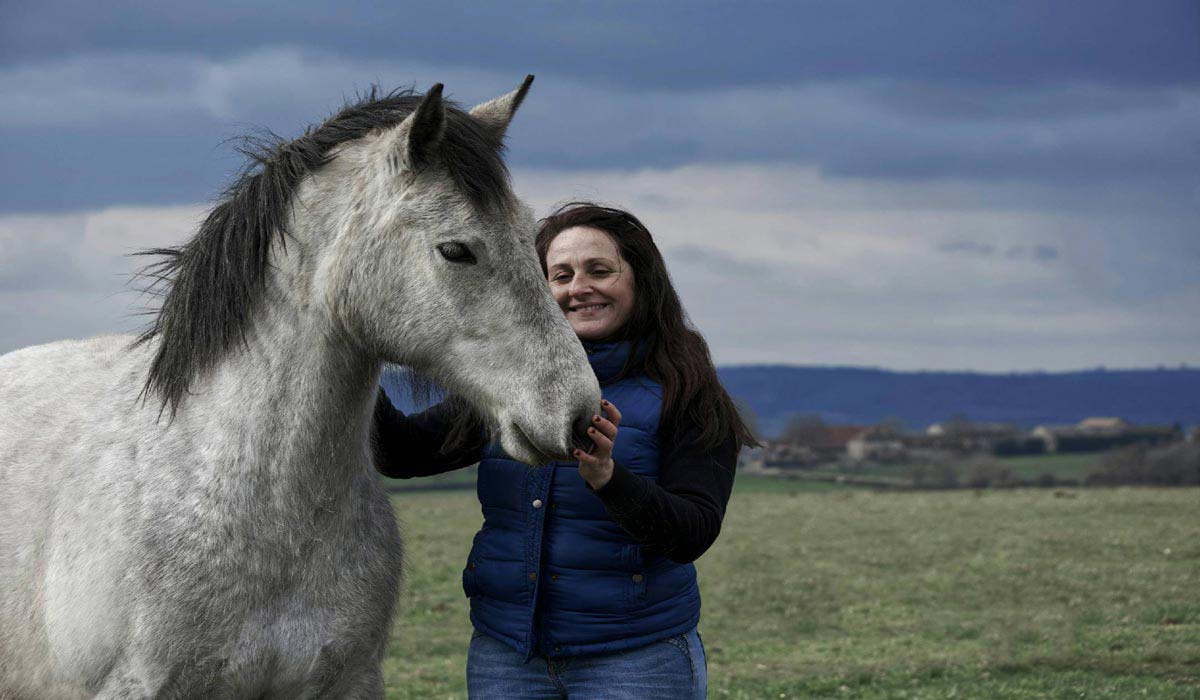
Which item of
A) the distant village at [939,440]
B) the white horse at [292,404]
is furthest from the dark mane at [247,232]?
the distant village at [939,440]

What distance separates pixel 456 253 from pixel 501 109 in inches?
30.3

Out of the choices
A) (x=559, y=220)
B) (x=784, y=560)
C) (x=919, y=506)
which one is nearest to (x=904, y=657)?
(x=784, y=560)

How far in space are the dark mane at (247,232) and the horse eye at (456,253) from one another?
0.52ft

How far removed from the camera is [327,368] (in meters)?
3.89

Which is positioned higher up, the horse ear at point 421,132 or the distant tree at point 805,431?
the horse ear at point 421,132

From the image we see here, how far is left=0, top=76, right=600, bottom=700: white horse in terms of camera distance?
12.1 ft

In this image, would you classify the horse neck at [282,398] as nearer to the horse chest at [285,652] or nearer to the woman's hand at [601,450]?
the horse chest at [285,652]

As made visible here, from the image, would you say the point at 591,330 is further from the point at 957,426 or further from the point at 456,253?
the point at 957,426

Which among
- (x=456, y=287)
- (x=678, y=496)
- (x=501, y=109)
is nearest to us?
(x=456, y=287)

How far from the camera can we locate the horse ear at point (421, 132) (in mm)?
3629

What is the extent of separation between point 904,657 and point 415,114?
31.3ft

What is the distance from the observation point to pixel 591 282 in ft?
15.0

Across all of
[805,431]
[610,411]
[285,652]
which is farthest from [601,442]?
[805,431]

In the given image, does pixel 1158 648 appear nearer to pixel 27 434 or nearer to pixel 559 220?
pixel 559 220
